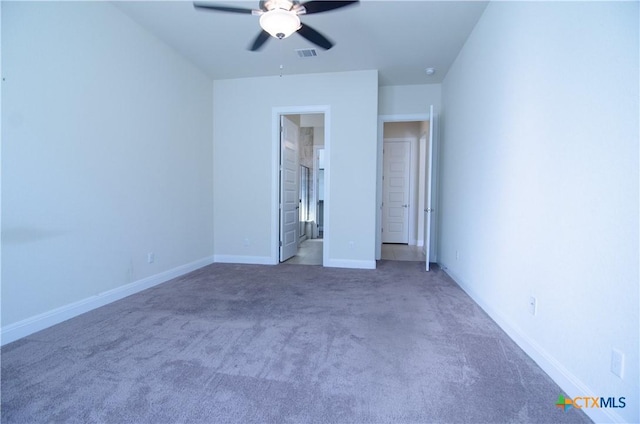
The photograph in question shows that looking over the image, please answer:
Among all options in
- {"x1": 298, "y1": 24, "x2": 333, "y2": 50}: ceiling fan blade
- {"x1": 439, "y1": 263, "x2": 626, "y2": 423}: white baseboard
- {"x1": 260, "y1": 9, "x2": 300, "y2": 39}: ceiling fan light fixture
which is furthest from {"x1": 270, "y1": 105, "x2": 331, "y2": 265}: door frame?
{"x1": 439, "y1": 263, "x2": 626, "y2": 423}: white baseboard

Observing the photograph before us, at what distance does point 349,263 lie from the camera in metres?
4.35

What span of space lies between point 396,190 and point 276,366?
5.71 metres

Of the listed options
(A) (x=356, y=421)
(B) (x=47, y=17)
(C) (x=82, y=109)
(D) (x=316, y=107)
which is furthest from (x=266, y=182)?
(A) (x=356, y=421)

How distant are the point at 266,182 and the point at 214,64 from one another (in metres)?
→ 1.88

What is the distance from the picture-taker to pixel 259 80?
4.51 meters

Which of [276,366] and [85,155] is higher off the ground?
[85,155]

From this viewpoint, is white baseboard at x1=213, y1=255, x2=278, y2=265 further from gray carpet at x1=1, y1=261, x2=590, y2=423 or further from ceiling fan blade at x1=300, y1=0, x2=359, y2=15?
ceiling fan blade at x1=300, y1=0, x2=359, y2=15

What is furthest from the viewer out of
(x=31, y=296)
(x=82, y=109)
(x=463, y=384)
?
(x=82, y=109)

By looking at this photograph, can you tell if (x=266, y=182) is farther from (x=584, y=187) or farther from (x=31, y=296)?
(x=584, y=187)

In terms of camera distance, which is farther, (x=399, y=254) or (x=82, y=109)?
(x=399, y=254)

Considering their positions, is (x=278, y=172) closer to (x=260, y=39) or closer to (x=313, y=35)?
(x=260, y=39)

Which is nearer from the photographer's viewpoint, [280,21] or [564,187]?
[564,187]

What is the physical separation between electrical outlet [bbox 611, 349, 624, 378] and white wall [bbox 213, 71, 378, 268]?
3088mm

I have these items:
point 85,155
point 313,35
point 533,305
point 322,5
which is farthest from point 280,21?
point 533,305
